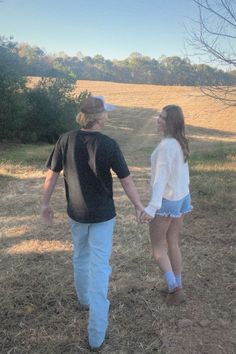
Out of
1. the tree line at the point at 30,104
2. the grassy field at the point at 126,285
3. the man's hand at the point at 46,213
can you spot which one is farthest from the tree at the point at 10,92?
the man's hand at the point at 46,213

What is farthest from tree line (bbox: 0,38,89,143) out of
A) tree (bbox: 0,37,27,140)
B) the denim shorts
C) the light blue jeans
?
the light blue jeans

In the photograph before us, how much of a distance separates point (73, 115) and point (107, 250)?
21.6 metres

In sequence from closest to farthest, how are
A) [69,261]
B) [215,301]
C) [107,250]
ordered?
[107,250]
[215,301]
[69,261]

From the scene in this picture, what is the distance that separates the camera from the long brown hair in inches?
140

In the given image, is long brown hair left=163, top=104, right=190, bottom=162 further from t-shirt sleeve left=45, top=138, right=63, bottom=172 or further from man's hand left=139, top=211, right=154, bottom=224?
t-shirt sleeve left=45, top=138, right=63, bottom=172

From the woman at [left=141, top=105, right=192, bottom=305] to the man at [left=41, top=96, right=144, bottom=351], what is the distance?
0.36m

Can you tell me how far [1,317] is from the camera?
3.77 meters

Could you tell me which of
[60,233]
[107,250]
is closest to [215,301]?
[107,250]

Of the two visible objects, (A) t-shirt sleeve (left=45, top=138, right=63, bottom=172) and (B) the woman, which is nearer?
(A) t-shirt sleeve (left=45, top=138, right=63, bottom=172)

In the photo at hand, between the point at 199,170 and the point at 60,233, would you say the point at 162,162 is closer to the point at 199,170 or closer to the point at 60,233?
the point at 60,233

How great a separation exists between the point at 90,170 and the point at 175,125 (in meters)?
0.86

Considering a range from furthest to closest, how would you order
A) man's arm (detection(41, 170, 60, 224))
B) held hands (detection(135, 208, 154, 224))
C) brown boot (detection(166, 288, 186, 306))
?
brown boot (detection(166, 288, 186, 306))
man's arm (detection(41, 170, 60, 224))
held hands (detection(135, 208, 154, 224))

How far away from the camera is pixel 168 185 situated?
364 cm

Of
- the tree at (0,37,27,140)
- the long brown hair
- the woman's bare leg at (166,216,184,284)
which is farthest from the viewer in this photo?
the tree at (0,37,27,140)
